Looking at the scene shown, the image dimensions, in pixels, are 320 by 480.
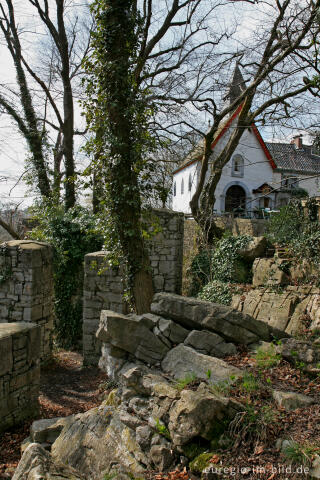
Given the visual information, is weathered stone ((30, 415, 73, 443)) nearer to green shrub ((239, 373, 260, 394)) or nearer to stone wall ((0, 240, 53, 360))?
green shrub ((239, 373, 260, 394))

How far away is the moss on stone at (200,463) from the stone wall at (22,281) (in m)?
6.72

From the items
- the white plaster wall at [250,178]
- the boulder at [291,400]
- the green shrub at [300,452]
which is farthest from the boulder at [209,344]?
the white plaster wall at [250,178]

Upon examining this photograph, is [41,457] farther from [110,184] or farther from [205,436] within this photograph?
[110,184]

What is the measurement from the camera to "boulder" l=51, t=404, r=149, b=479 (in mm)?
3758

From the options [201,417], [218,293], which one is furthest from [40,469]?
[218,293]

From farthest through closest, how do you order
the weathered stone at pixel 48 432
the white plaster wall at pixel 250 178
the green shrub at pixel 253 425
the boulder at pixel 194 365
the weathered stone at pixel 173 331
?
the white plaster wall at pixel 250 178
the weathered stone at pixel 173 331
the weathered stone at pixel 48 432
the boulder at pixel 194 365
the green shrub at pixel 253 425

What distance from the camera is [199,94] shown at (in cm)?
1245

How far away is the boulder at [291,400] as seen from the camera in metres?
3.81

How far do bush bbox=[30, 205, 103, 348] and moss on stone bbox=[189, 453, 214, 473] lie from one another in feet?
25.6

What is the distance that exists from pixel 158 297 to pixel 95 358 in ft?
14.6

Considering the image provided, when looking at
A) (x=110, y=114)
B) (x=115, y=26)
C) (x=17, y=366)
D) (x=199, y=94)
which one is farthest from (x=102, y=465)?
(x=199, y=94)

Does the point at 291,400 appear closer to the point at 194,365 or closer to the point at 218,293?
the point at 194,365

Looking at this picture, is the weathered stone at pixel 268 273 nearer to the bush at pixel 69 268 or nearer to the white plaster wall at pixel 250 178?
the bush at pixel 69 268

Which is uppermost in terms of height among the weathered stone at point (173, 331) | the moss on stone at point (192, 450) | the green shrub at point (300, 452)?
the weathered stone at point (173, 331)
